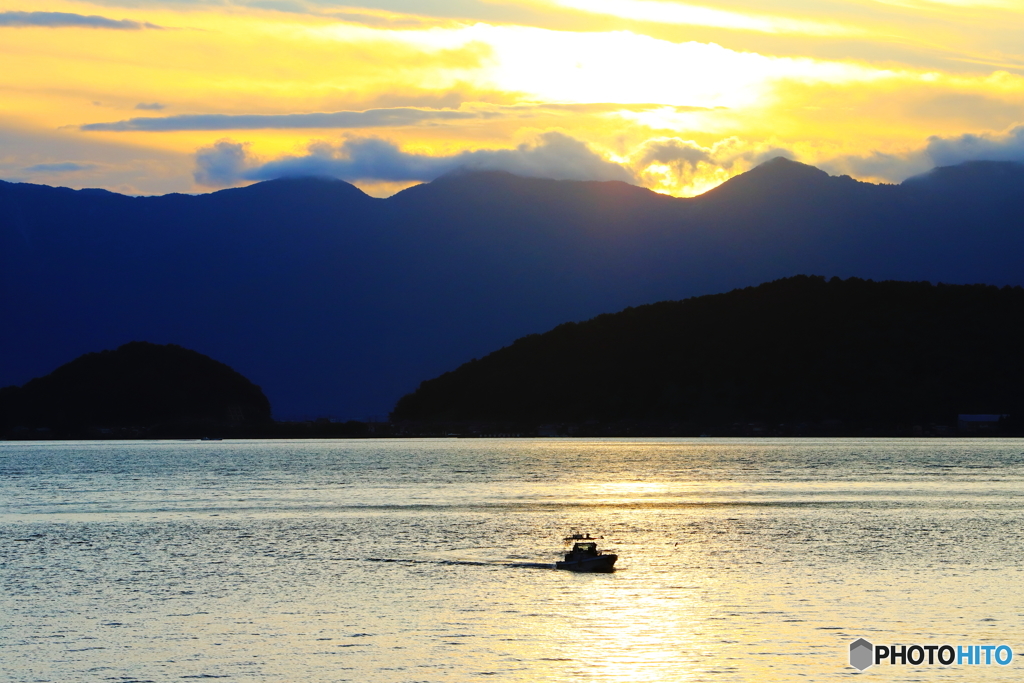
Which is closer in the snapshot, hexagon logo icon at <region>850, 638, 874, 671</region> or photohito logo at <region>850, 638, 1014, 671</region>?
hexagon logo icon at <region>850, 638, 874, 671</region>

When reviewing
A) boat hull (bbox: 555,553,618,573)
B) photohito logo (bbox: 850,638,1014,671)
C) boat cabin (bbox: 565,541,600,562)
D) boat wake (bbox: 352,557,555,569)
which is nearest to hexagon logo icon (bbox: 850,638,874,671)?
photohito logo (bbox: 850,638,1014,671)

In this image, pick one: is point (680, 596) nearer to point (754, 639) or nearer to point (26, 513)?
point (754, 639)

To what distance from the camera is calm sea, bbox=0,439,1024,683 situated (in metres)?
43.6

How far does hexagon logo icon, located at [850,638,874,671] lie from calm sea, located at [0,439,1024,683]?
0.47 metres

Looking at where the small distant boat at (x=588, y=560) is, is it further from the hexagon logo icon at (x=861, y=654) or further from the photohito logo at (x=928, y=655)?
Answer: the photohito logo at (x=928, y=655)

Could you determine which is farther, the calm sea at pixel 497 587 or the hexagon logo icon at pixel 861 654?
the calm sea at pixel 497 587

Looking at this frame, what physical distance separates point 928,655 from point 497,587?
23436 mm

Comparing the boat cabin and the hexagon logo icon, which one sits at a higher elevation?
the boat cabin

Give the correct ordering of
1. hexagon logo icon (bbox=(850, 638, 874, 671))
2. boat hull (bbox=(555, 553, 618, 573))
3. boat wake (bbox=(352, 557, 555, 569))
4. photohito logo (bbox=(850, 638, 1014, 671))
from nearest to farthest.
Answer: hexagon logo icon (bbox=(850, 638, 874, 671))
photohito logo (bbox=(850, 638, 1014, 671))
boat hull (bbox=(555, 553, 618, 573))
boat wake (bbox=(352, 557, 555, 569))

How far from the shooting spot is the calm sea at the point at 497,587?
4359 cm

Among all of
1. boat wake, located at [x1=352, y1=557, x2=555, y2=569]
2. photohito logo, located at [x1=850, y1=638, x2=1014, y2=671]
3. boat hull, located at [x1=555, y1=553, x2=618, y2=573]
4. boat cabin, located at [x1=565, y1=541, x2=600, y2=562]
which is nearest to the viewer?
photohito logo, located at [x1=850, y1=638, x2=1014, y2=671]

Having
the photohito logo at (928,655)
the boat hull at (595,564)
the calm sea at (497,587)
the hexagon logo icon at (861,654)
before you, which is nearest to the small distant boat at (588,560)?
the boat hull at (595,564)

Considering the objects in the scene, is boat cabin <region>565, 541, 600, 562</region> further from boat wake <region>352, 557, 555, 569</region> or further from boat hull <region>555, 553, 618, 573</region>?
boat wake <region>352, 557, 555, 569</region>

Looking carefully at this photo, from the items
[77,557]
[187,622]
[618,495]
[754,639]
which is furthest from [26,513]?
[754,639]
